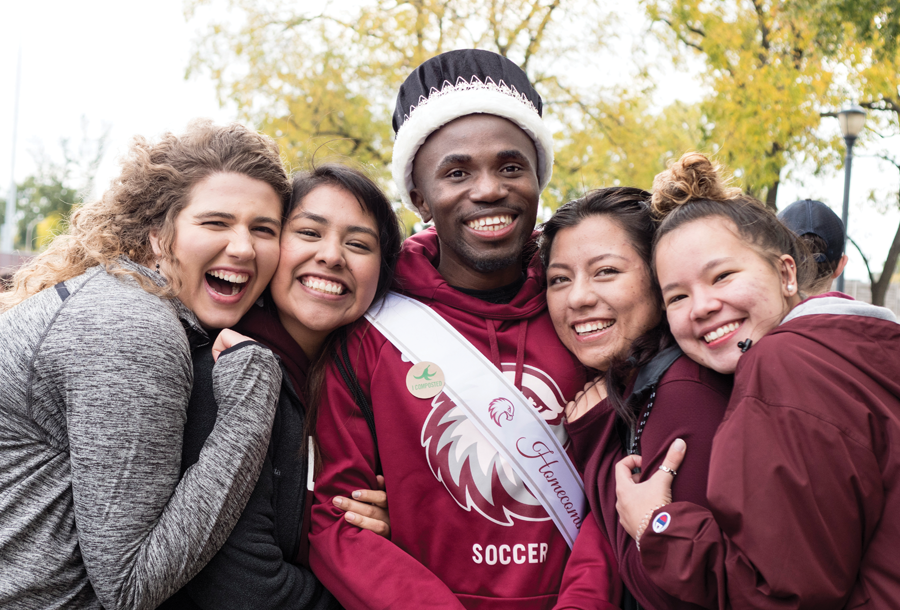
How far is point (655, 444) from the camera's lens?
2102 millimetres

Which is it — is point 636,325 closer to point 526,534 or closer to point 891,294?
point 526,534

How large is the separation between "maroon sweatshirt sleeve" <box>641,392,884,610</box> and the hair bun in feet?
2.98

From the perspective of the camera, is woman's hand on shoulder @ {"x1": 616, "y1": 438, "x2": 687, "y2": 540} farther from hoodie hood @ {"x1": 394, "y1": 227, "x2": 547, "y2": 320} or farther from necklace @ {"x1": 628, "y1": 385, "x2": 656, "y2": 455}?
hoodie hood @ {"x1": 394, "y1": 227, "x2": 547, "y2": 320}

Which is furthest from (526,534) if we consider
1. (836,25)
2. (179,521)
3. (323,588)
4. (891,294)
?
(891,294)

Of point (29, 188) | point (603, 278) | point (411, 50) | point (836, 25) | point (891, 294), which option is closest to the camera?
point (603, 278)

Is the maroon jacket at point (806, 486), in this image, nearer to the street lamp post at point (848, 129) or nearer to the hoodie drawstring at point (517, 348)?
the hoodie drawstring at point (517, 348)

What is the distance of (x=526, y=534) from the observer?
2463mm

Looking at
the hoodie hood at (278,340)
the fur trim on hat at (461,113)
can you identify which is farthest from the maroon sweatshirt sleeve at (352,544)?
the fur trim on hat at (461,113)

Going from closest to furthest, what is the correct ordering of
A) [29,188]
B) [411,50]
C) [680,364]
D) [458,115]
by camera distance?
1. [680,364]
2. [458,115]
3. [411,50]
4. [29,188]

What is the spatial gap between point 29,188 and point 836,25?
59.8 metres

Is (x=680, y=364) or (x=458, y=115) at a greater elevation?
(x=458, y=115)

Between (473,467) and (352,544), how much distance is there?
1.66ft

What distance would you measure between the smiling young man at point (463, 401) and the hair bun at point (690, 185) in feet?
1.93

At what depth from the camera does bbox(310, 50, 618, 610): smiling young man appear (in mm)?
2383
